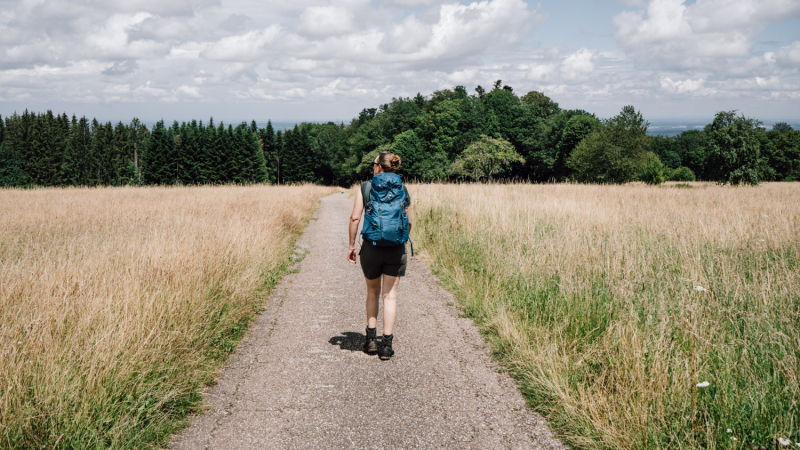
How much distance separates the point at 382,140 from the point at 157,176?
36209 mm

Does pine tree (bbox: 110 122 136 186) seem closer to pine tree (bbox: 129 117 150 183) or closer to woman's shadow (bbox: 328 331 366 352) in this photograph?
pine tree (bbox: 129 117 150 183)

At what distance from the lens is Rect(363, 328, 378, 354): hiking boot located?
4.29 meters

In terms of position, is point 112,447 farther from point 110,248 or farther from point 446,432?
point 110,248

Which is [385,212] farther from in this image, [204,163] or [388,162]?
[204,163]

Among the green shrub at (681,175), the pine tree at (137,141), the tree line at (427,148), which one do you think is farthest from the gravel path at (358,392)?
the green shrub at (681,175)

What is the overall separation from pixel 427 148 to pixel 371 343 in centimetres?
5708

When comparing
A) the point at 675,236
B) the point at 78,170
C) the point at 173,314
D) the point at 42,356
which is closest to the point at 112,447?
the point at 42,356

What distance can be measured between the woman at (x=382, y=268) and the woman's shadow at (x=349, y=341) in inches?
7.1

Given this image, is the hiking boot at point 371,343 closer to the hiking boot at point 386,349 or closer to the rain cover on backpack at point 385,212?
the hiking boot at point 386,349

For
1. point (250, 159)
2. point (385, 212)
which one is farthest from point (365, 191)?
point (250, 159)

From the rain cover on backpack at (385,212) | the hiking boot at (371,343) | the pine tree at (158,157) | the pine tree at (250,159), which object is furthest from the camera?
the pine tree at (250,159)

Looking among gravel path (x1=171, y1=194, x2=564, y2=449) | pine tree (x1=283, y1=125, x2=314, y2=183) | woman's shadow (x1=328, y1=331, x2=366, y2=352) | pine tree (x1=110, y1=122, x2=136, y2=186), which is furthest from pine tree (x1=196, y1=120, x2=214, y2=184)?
woman's shadow (x1=328, y1=331, x2=366, y2=352)

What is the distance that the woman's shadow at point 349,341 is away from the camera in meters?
4.44

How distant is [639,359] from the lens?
9.95ft
